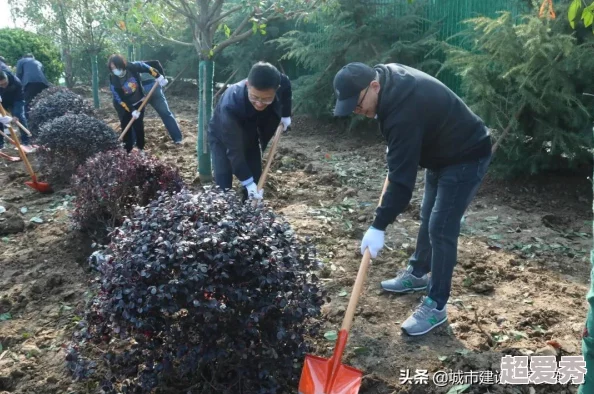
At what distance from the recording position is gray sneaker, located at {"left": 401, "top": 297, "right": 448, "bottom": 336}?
3098 mm

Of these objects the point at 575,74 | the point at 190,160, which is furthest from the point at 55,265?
the point at 575,74

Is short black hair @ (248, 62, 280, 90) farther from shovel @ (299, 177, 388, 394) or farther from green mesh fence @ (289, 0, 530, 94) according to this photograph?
green mesh fence @ (289, 0, 530, 94)

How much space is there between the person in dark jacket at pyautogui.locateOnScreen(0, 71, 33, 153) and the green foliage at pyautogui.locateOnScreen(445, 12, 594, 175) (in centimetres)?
673

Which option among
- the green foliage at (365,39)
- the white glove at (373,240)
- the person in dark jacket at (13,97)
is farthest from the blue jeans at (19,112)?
the white glove at (373,240)

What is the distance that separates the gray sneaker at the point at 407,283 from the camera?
3.58 metres

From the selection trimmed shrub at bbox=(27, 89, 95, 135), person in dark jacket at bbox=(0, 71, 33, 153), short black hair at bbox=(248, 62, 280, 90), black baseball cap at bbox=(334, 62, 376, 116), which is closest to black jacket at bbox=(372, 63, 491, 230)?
black baseball cap at bbox=(334, 62, 376, 116)

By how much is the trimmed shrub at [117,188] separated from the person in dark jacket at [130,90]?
276cm

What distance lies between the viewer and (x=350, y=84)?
2.55m

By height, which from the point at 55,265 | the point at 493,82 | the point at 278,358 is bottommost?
the point at 55,265

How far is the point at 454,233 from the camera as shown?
2.99m

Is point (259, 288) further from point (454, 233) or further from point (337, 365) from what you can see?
point (454, 233)

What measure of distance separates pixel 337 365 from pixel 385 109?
122 cm

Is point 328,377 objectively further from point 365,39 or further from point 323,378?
point 365,39

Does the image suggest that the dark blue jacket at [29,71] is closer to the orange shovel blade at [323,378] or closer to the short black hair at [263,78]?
the short black hair at [263,78]
